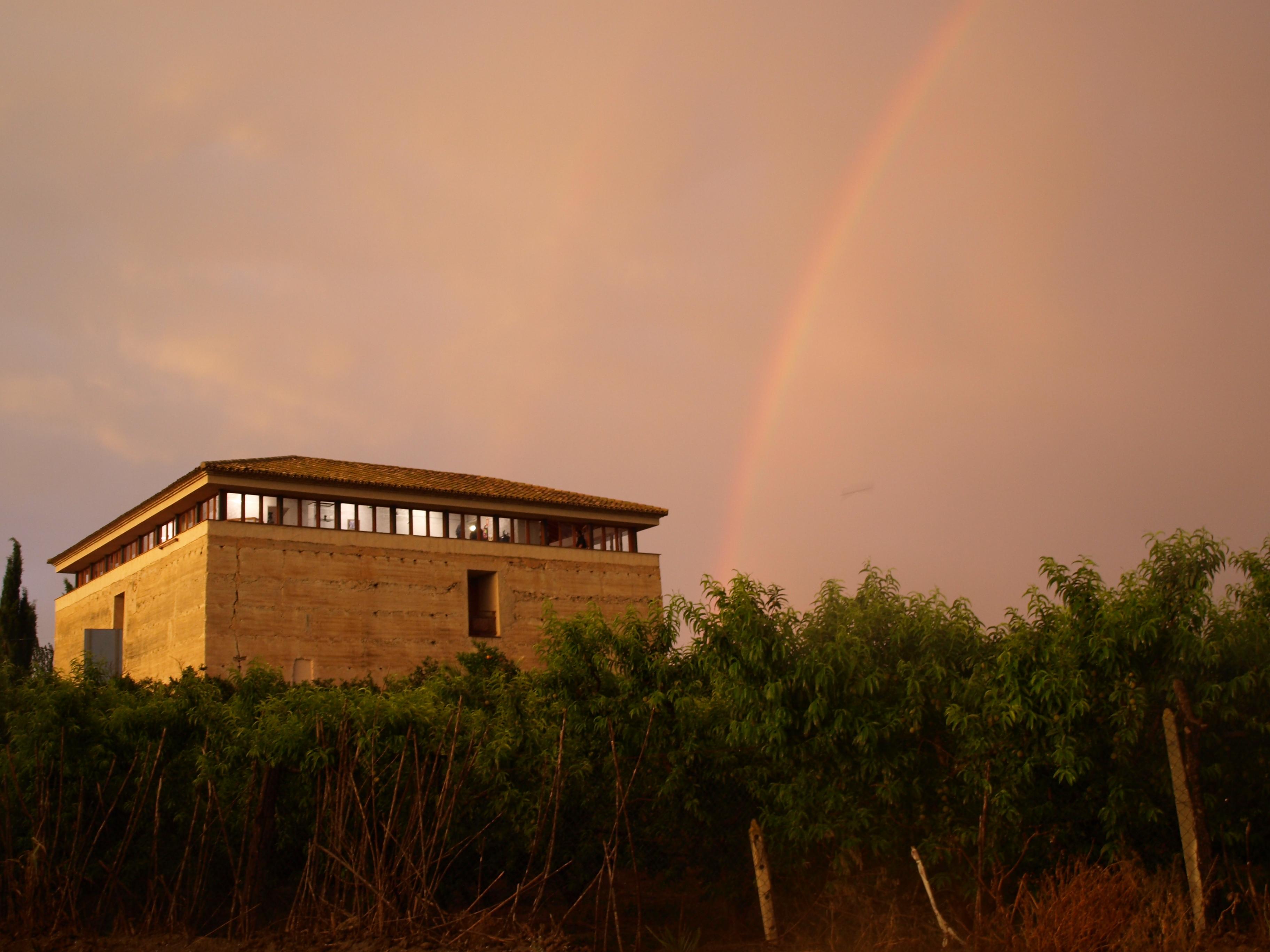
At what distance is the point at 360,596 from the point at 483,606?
4.29 m

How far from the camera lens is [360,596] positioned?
3234 centimetres

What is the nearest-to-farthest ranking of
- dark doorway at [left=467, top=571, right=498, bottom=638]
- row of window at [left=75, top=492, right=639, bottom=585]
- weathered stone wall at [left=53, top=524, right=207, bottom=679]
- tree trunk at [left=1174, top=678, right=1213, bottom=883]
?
tree trunk at [left=1174, top=678, right=1213, bottom=883] < weathered stone wall at [left=53, top=524, right=207, bottom=679] < row of window at [left=75, top=492, right=639, bottom=585] < dark doorway at [left=467, top=571, right=498, bottom=638]

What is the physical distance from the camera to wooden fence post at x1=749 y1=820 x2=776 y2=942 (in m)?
10.7

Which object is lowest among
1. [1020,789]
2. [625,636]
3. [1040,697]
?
[1020,789]

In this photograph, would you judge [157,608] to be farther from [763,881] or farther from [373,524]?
[763,881]

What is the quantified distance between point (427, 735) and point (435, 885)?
12.2ft

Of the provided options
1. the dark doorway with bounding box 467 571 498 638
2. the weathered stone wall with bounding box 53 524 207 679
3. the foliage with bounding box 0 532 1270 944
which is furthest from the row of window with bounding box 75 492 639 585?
the foliage with bounding box 0 532 1270 944

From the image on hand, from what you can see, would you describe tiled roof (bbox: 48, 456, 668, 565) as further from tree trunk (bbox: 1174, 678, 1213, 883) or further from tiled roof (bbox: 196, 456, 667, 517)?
tree trunk (bbox: 1174, 678, 1213, 883)

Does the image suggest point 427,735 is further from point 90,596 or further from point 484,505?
point 90,596

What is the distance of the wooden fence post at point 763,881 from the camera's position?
35.0ft

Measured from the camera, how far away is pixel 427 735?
1309 cm

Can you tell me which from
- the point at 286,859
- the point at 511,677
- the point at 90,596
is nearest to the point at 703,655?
the point at 286,859

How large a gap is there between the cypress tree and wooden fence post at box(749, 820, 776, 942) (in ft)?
135

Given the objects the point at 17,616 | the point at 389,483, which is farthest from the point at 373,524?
the point at 17,616
